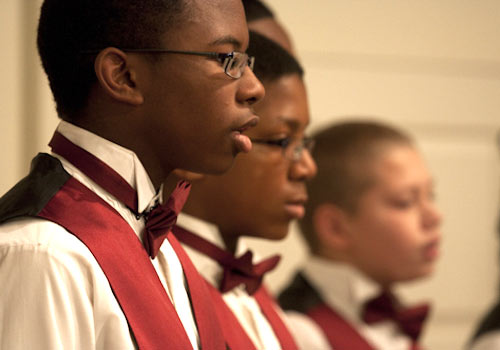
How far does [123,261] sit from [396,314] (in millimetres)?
989

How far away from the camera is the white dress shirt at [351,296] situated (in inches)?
60.3

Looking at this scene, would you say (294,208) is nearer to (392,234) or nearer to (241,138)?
(241,138)

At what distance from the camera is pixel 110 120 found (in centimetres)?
73

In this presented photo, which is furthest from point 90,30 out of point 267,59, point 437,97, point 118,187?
point 437,97

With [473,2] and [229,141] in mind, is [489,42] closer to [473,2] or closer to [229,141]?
[473,2]

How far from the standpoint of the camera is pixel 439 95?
8.43ft

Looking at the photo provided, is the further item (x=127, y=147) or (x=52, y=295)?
(x=127, y=147)

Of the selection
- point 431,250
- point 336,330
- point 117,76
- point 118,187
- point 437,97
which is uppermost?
point 117,76

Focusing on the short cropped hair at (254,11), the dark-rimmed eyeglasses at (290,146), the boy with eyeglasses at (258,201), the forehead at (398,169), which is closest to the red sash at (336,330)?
the forehead at (398,169)

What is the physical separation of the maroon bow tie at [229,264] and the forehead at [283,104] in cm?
18

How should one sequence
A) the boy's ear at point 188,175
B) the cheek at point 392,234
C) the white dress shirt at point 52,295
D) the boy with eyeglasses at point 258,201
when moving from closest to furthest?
the white dress shirt at point 52,295, the boy's ear at point 188,175, the boy with eyeglasses at point 258,201, the cheek at point 392,234

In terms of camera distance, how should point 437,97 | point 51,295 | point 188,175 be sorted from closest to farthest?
point 51,295, point 188,175, point 437,97

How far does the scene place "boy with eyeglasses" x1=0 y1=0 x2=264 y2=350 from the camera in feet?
2.19

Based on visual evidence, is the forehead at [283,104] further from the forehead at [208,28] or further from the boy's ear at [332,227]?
the boy's ear at [332,227]
